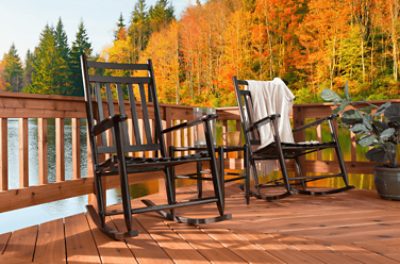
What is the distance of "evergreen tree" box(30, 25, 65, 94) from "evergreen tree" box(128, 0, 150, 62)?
12.5 feet

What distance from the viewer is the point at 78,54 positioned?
661 inches

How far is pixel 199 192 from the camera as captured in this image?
2.92 metres

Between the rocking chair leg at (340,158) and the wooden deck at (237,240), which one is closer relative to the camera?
the wooden deck at (237,240)

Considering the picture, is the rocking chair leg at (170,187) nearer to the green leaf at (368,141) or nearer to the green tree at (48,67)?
the green leaf at (368,141)

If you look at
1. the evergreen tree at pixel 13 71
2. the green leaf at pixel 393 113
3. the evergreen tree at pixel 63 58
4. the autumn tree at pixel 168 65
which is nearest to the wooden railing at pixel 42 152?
the green leaf at pixel 393 113

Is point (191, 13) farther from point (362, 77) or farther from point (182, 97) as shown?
point (362, 77)

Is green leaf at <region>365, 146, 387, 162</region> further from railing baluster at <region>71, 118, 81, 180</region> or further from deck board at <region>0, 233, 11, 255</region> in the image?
deck board at <region>0, 233, 11, 255</region>

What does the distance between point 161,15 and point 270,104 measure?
37.1ft

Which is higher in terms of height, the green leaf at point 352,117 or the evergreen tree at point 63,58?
the evergreen tree at point 63,58

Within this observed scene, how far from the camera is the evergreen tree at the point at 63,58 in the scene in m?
16.3

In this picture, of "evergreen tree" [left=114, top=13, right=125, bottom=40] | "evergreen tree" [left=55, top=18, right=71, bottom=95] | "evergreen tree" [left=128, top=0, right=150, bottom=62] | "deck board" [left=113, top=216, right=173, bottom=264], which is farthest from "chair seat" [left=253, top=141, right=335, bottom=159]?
"evergreen tree" [left=55, top=18, right=71, bottom=95]

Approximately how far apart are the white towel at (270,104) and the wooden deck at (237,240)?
2.88ft

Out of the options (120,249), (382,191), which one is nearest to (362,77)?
(382,191)

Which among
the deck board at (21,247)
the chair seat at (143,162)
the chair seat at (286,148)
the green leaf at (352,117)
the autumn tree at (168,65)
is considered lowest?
the deck board at (21,247)
